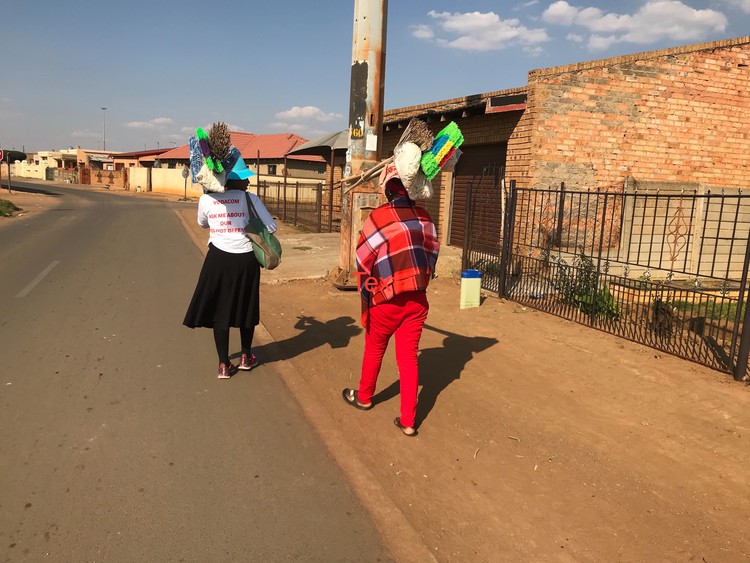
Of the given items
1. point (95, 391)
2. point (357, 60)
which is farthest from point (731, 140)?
point (95, 391)

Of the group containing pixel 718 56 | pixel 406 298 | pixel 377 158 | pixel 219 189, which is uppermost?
pixel 718 56

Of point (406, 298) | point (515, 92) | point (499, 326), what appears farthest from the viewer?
point (515, 92)

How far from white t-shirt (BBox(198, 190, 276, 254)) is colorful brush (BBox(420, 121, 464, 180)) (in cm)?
163

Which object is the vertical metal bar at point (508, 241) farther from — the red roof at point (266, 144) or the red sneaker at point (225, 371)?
the red roof at point (266, 144)

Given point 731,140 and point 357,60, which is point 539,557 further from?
point 731,140

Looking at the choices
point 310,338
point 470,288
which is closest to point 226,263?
point 310,338

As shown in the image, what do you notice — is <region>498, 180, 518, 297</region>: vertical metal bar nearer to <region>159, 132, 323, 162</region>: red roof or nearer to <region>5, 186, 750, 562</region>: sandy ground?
<region>5, 186, 750, 562</region>: sandy ground

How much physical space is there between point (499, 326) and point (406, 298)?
3367 mm

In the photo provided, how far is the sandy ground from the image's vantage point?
2.76 m

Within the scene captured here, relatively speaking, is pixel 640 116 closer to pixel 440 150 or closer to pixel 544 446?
pixel 440 150

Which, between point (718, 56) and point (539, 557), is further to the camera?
point (718, 56)

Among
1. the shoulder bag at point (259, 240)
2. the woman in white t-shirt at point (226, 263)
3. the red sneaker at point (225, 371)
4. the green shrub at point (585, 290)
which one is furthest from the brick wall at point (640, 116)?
the red sneaker at point (225, 371)

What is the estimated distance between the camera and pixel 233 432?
3.72 m

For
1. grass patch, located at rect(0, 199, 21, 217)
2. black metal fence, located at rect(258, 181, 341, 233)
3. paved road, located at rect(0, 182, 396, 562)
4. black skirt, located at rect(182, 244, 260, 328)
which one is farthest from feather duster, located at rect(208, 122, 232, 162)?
grass patch, located at rect(0, 199, 21, 217)
